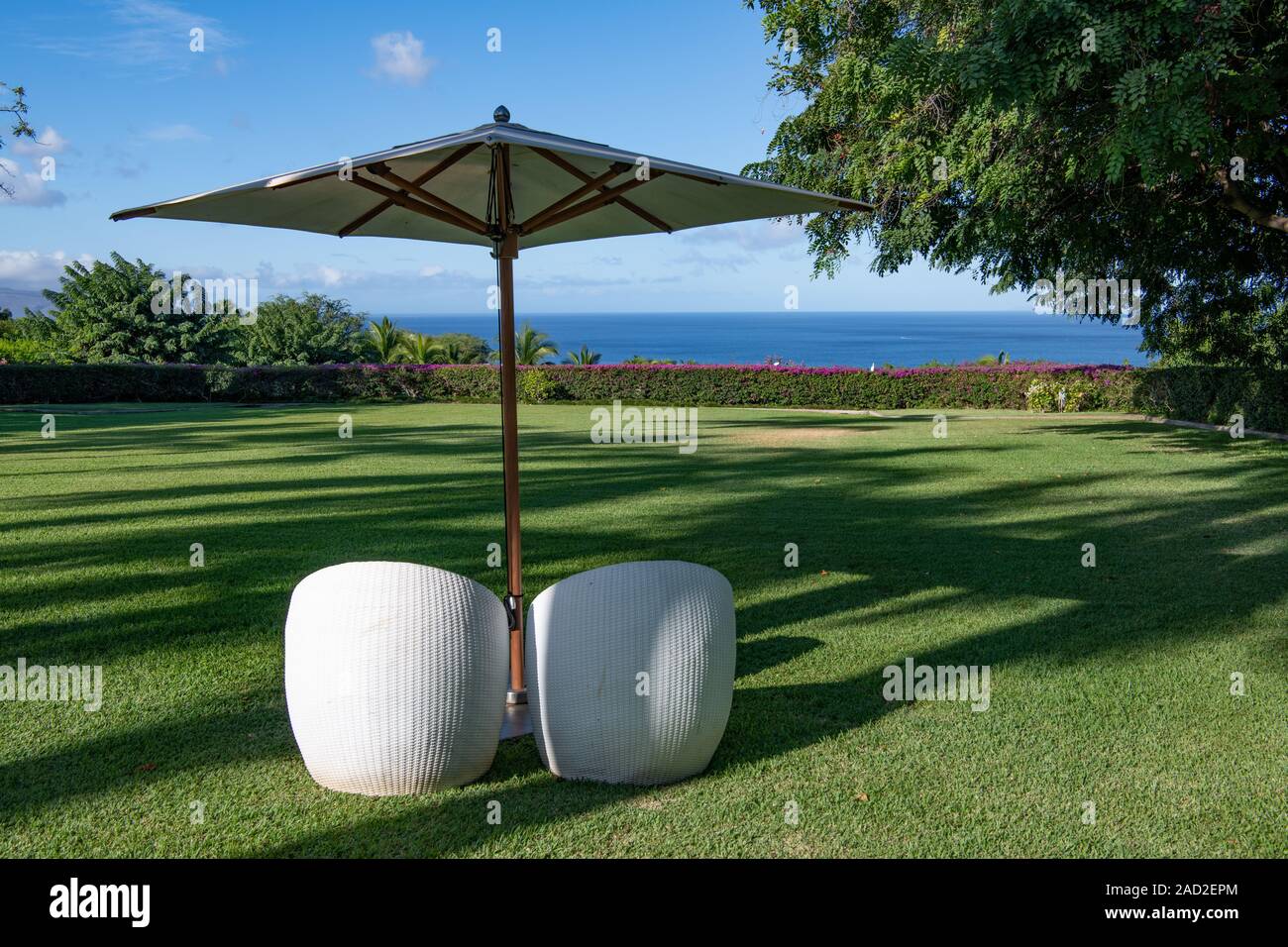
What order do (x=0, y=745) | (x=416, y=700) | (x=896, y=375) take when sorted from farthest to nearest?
(x=896, y=375) → (x=0, y=745) → (x=416, y=700)

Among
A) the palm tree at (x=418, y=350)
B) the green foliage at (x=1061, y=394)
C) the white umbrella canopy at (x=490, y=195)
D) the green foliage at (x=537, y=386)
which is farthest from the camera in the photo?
the palm tree at (x=418, y=350)

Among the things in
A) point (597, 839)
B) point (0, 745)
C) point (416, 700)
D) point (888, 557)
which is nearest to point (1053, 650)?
point (888, 557)

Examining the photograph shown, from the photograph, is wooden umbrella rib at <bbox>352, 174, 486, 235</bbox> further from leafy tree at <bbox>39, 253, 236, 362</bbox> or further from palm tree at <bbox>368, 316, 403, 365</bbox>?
leafy tree at <bbox>39, 253, 236, 362</bbox>

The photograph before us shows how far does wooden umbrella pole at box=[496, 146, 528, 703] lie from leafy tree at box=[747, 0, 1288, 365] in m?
4.89

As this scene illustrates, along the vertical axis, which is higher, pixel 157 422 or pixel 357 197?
pixel 357 197

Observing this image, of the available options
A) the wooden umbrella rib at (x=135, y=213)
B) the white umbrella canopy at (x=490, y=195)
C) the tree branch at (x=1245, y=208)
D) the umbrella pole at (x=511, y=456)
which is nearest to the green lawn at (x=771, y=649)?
the umbrella pole at (x=511, y=456)

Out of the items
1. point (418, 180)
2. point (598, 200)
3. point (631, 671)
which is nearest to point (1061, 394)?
point (598, 200)

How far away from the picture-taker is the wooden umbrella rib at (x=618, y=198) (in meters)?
4.22

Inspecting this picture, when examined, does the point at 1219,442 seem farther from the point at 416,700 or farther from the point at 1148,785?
the point at 416,700

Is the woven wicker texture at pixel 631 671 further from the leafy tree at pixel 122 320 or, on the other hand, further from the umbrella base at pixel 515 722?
the leafy tree at pixel 122 320

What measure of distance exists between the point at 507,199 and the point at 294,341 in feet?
113

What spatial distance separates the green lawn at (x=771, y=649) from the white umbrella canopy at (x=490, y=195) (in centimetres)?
243
